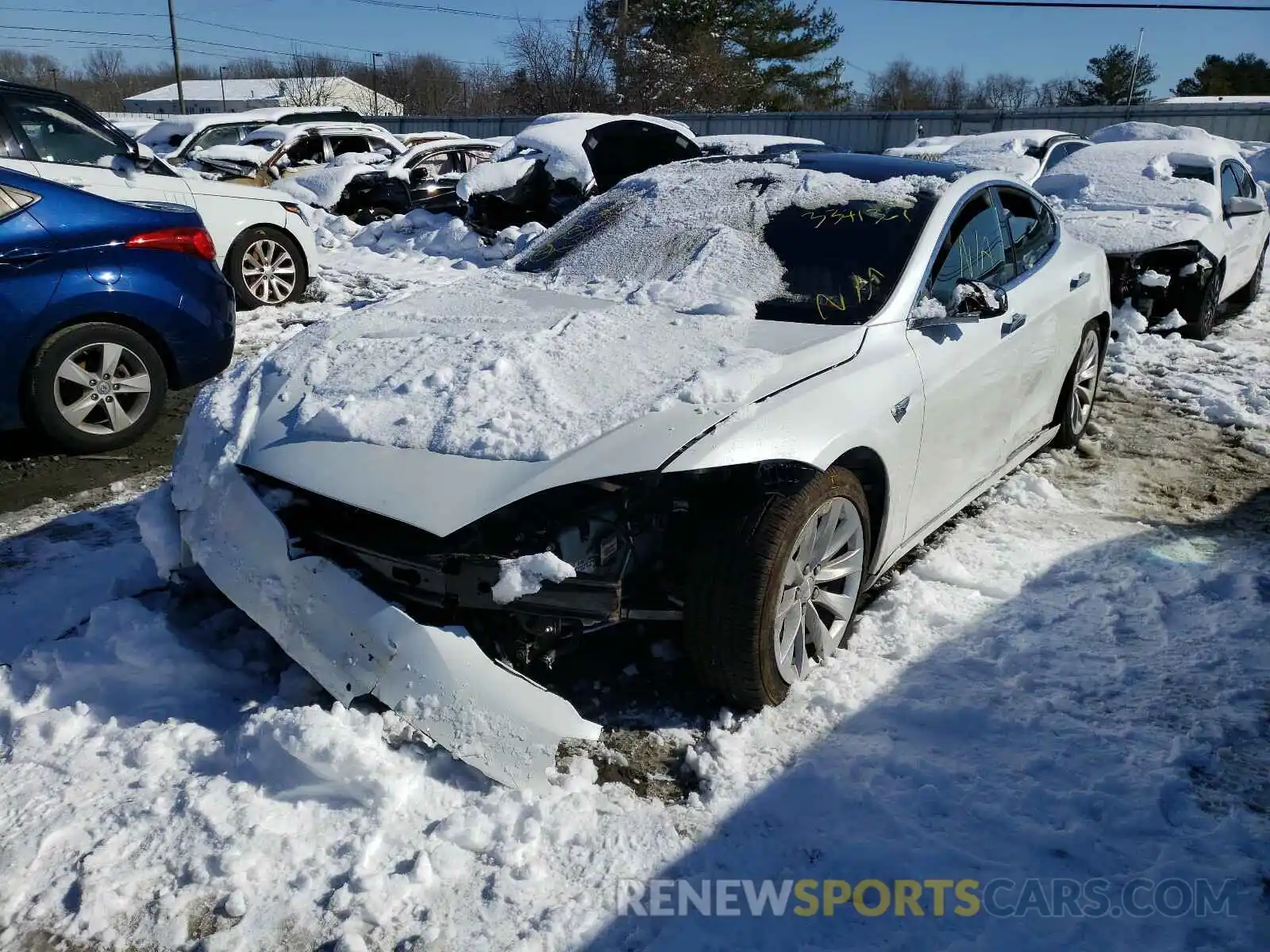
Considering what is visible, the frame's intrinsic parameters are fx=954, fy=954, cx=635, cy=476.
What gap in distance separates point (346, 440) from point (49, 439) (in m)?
3.10

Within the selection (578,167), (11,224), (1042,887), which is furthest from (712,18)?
(1042,887)

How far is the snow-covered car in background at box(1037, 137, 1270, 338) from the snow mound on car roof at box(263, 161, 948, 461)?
4570mm

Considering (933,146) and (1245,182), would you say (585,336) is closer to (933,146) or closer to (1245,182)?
(1245,182)

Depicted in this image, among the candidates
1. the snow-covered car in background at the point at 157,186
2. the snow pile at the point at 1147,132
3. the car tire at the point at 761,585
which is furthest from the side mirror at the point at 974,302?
the snow pile at the point at 1147,132

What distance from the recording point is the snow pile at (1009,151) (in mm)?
10352

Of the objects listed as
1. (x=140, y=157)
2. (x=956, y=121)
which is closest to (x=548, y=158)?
(x=140, y=157)

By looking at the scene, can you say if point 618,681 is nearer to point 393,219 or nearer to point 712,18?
point 393,219

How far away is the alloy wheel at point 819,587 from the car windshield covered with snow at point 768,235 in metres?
0.76

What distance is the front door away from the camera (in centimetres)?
341

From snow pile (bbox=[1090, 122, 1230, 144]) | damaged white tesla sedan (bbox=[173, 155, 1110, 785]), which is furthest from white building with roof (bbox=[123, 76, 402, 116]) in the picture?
damaged white tesla sedan (bbox=[173, 155, 1110, 785])

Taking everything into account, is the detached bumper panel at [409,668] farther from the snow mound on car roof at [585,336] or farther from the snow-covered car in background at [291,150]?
the snow-covered car in background at [291,150]

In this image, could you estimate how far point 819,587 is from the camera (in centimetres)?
306

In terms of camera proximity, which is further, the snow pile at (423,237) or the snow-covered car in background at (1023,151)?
the snow pile at (423,237)

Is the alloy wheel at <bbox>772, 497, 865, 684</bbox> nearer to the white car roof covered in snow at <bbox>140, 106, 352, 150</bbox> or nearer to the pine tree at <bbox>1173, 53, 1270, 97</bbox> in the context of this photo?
the white car roof covered in snow at <bbox>140, 106, 352, 150</bbox>
